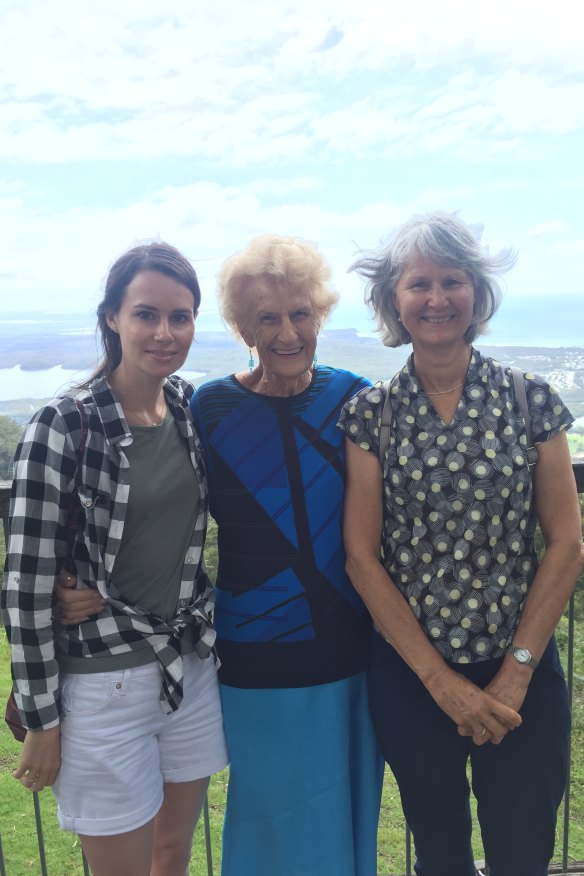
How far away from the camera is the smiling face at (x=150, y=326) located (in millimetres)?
1642

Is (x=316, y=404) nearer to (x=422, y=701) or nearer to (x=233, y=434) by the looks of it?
(x=233, y=434)

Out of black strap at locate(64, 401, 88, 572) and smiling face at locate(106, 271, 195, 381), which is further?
smiling face at locate(106, 271, 195, 381)

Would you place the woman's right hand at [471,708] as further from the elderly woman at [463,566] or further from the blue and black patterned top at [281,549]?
the blue and black patterned top at [281,549]

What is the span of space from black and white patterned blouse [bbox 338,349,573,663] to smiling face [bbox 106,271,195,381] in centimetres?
56

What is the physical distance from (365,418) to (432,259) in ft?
1.31

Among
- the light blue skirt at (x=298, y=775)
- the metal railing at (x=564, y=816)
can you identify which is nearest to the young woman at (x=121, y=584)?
the light blue skirt at (x=298, y=775)

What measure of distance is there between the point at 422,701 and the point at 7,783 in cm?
612

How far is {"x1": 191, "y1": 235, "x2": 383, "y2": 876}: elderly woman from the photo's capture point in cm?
176

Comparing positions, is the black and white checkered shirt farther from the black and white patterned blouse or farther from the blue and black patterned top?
the black and white patterned blouse

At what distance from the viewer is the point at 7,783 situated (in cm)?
645

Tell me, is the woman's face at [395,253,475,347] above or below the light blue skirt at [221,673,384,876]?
Result: above

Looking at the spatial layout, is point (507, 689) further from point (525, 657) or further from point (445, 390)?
point (445, 390)

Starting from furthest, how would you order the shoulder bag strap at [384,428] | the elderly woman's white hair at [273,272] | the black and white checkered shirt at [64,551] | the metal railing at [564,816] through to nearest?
the metal railing at [564,816], the elderly woman's white hair at [273,272], the shoulder bag strap at [384,428], the black and white checkered shirt at [64,551]

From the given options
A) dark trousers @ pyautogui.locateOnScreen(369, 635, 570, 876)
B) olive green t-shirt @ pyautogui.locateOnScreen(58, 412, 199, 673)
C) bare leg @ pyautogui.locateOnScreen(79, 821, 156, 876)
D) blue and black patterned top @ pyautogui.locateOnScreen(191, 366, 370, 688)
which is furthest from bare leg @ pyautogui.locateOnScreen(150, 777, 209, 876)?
dark trousers @ pyautogui.locateOnScreen(369, 635, 570, 876)
